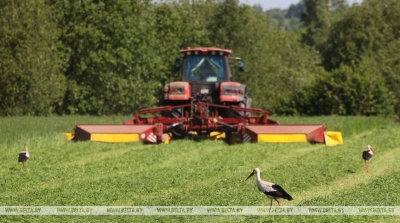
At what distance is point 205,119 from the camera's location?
24500mm

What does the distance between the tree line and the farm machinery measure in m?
13.8

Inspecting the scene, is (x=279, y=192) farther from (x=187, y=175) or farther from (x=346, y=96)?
(x=346, y=96)

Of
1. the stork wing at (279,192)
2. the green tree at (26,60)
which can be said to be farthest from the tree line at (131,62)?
the stork wing at (279,192)

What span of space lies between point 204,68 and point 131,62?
57.3ft

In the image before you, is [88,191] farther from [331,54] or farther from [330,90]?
[331,54]

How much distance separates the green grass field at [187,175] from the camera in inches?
522

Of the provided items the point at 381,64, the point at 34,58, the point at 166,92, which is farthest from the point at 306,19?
the point at 166,92

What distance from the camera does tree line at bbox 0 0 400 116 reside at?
38781 mm

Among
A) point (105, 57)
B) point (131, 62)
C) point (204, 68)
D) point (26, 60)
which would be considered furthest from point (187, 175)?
point (131, 62)

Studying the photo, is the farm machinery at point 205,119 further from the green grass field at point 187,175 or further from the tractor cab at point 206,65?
the green grass field at point 187,175

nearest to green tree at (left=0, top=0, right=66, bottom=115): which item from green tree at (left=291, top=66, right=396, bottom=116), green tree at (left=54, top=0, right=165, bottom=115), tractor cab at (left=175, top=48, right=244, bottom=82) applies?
green tree at (left=54, top=0, right=165, bottom=115)

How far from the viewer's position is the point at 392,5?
2682 inches

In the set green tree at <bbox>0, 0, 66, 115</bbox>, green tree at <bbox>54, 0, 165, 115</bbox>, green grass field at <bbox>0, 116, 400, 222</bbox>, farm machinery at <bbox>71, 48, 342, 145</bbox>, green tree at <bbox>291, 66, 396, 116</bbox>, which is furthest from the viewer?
green tree at <bbox>291, 66, 396, 116</bbox>

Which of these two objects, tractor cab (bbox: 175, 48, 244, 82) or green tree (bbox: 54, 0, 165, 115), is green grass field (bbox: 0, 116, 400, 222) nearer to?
tractor cab (bbox: 175, 48, 244, 82)
